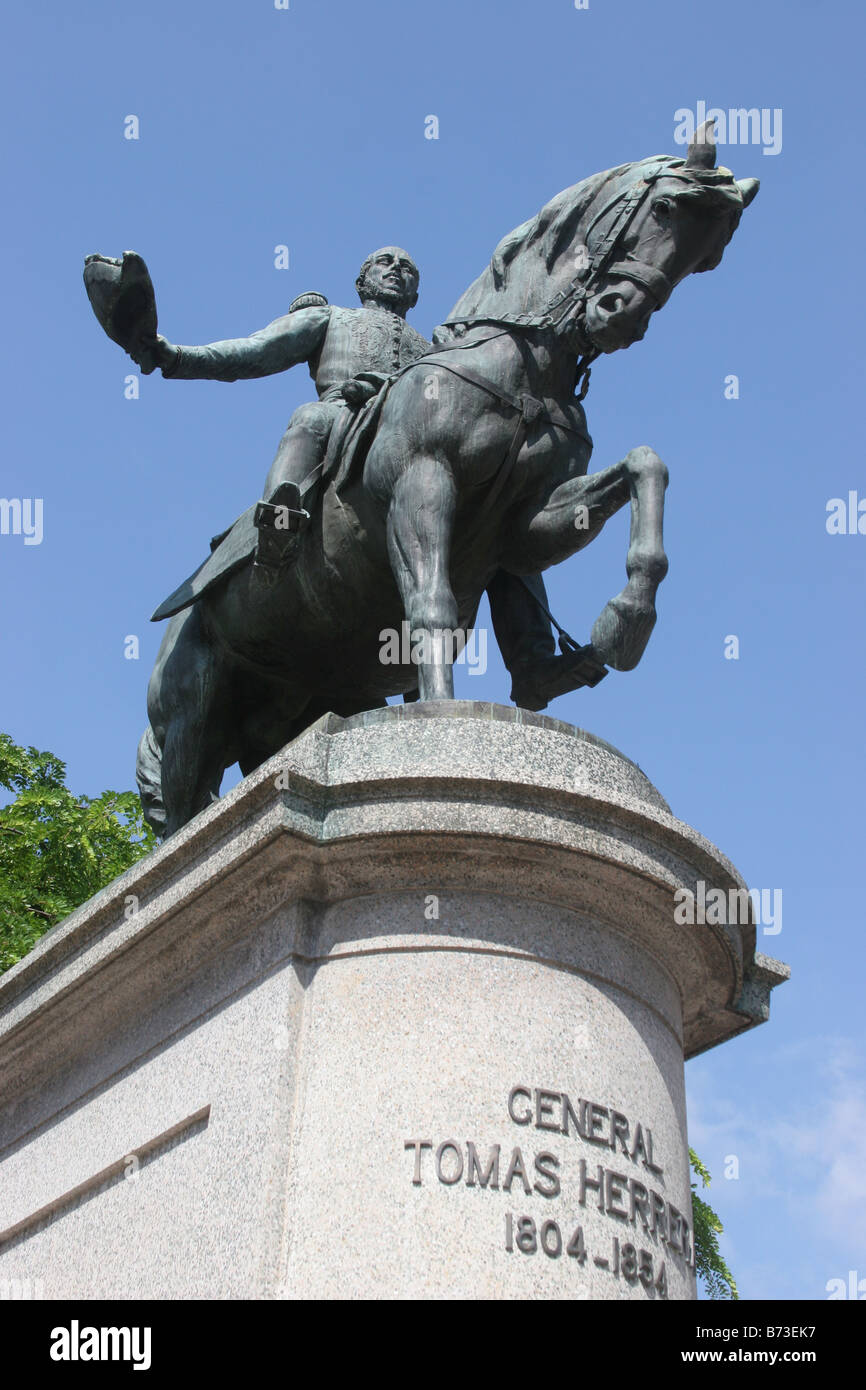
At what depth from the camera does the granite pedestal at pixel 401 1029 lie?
5.24 meters

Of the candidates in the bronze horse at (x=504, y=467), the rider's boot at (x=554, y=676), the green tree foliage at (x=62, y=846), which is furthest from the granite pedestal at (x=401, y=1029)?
the green tree foliage at (x=62, y=846)

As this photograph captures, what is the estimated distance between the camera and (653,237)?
7.45 metres

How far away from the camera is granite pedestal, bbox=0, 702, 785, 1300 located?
524cm

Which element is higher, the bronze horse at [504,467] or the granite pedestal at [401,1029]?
the bronze horse at [504,467]

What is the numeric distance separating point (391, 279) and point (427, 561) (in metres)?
2.76

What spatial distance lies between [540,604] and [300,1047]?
3.16 metres

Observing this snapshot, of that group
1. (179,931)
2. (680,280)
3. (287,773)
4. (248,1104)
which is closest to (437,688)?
(287,773)

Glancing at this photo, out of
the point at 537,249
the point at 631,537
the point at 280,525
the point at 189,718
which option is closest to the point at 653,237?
the point at 537,249

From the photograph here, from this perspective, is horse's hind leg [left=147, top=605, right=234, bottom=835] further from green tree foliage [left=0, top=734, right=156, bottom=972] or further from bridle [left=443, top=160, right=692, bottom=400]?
green tree foliage [left=0, top=734, right=156, bottom=972]

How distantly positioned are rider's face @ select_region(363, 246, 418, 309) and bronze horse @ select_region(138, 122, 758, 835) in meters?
1.05

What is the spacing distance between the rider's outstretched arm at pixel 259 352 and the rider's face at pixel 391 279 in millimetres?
298

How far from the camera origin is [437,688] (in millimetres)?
6652

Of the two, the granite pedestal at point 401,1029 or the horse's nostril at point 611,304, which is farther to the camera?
the horse's nostril at point 611,304

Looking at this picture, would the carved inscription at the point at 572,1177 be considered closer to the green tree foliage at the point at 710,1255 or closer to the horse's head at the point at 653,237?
the horse's head at the point at 653,237
